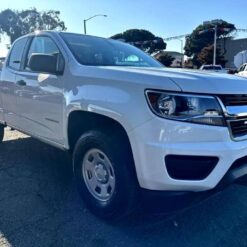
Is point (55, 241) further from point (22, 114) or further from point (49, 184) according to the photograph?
point (22, 114)

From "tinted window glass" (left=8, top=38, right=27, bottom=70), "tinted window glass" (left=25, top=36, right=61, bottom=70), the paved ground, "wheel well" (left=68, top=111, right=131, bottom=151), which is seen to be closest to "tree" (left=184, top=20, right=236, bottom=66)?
"tinted window glass" (left=8, top=38, right=27, bottom=70)

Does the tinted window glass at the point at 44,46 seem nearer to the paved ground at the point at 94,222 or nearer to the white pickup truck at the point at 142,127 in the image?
the white pickup truck at the point at 142,127

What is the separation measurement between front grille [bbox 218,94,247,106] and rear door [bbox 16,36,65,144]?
5.46 ft

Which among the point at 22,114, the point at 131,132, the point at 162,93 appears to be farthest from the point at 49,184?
the point at 162,93

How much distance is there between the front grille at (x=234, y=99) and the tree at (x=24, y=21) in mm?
49888

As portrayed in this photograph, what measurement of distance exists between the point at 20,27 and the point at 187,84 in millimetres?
52611

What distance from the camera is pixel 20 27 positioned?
5094 centimetres

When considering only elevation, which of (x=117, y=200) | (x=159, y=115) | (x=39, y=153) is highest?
(x=159, y=115)

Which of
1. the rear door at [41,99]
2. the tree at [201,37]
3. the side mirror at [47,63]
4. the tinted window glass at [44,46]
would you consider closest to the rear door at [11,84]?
the rear door at [41,99]

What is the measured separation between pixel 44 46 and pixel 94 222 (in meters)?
2.25

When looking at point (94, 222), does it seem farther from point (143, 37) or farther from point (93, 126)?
point (143, 37)

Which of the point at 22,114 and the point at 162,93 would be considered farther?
the point at 22,114

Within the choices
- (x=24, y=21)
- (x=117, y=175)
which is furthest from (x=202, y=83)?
(x=24, y=21)

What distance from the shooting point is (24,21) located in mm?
51344
